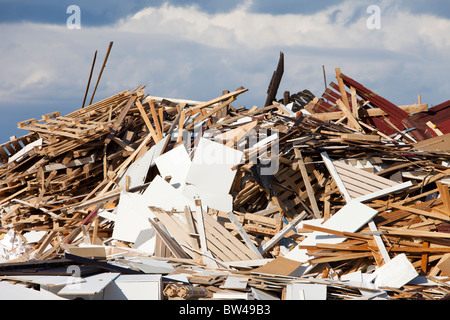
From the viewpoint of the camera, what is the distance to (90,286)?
7113 millimetres

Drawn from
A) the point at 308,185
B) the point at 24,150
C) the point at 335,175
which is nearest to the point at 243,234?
the point at 308,185

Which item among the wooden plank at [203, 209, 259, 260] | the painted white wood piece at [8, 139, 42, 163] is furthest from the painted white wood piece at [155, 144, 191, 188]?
the painted white wood piece at [8, 139, 42, 163]

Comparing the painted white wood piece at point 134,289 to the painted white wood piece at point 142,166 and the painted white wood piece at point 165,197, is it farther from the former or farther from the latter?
the painted white wood piece at point 142,166

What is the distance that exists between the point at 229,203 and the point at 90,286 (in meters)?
4.17

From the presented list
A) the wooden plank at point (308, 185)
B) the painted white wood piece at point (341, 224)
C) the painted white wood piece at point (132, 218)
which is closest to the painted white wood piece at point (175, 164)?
the painted white wood piece at point (132, 218)

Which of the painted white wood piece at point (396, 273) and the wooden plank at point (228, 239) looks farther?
the wooden plank at point (228, 239)

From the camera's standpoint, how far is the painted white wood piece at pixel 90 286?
693 centimetres

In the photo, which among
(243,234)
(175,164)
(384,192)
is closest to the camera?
(243,234)

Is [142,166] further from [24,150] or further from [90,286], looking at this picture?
[90,286]

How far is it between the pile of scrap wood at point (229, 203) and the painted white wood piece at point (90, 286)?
38mm
